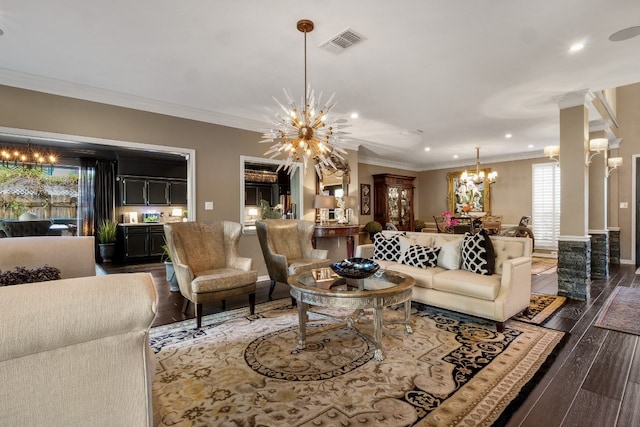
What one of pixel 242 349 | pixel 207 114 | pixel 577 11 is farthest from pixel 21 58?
pixel 577 11

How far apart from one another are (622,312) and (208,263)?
4.76 m

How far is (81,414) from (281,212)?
5.19 meters

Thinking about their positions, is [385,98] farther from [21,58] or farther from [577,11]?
[21,58]

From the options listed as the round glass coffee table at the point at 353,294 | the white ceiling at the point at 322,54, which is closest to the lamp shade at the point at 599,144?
the white ceiling at the point at 322,54

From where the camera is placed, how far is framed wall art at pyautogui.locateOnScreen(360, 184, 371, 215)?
337 inches

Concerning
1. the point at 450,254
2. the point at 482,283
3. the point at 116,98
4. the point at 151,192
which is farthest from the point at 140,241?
the point at 482,283

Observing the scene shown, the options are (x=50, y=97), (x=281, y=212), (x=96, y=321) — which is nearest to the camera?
(x=96, y=321)

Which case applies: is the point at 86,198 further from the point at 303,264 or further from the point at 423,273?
the point at 423,273

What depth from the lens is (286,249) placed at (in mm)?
4488

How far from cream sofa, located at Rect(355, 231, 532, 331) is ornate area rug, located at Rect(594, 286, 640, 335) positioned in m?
0.74

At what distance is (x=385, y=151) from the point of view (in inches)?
308

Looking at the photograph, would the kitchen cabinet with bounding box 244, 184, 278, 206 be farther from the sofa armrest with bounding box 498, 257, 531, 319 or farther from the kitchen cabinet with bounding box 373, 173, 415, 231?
the sofa armrest with bounding box 498, 257, 531, 319

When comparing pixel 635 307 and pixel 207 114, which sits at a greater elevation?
pixel 207 114

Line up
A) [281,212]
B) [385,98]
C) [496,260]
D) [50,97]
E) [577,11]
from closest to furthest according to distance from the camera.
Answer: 1. [577,11]
2. [496,260]
3. [50,97]
4. [385,98]
5. [281,212]
